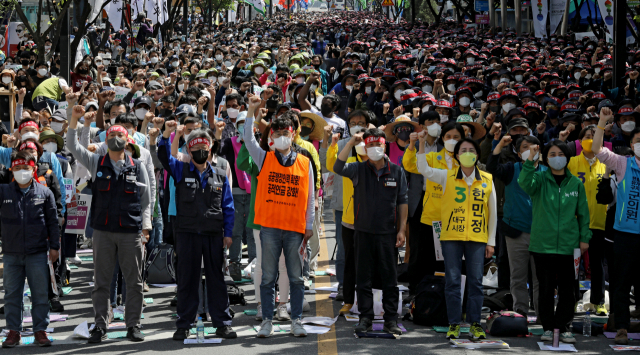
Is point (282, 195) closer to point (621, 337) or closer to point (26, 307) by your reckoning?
point (26, 307)

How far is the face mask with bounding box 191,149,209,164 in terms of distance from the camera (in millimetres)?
7871

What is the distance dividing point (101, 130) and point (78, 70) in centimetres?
772

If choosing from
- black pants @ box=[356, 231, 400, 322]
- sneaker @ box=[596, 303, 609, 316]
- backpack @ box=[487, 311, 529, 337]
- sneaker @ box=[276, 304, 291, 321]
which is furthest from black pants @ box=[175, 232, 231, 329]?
sneaker @ box=[596, 303, 609, 316]

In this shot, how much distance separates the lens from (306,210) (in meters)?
8.10

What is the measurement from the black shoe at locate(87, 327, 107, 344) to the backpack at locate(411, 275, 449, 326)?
120 inches

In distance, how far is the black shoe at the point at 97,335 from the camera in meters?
7.60

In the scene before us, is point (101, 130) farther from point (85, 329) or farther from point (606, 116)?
point (606, 116)

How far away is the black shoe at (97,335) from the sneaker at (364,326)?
2.36 m

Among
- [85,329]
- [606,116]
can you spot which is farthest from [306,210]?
[606,116]

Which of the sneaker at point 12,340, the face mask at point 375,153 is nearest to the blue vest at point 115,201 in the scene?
the sneaker at point 12,340

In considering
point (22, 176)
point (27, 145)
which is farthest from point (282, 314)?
point (27, 145)

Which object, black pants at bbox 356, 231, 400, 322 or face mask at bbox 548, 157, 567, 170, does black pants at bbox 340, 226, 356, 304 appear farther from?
face mask at bbox 548, 157, 567, 170

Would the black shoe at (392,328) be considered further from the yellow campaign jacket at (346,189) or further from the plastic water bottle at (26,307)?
the plastic water bottle at (26,307)

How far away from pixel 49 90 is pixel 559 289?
9.73m
